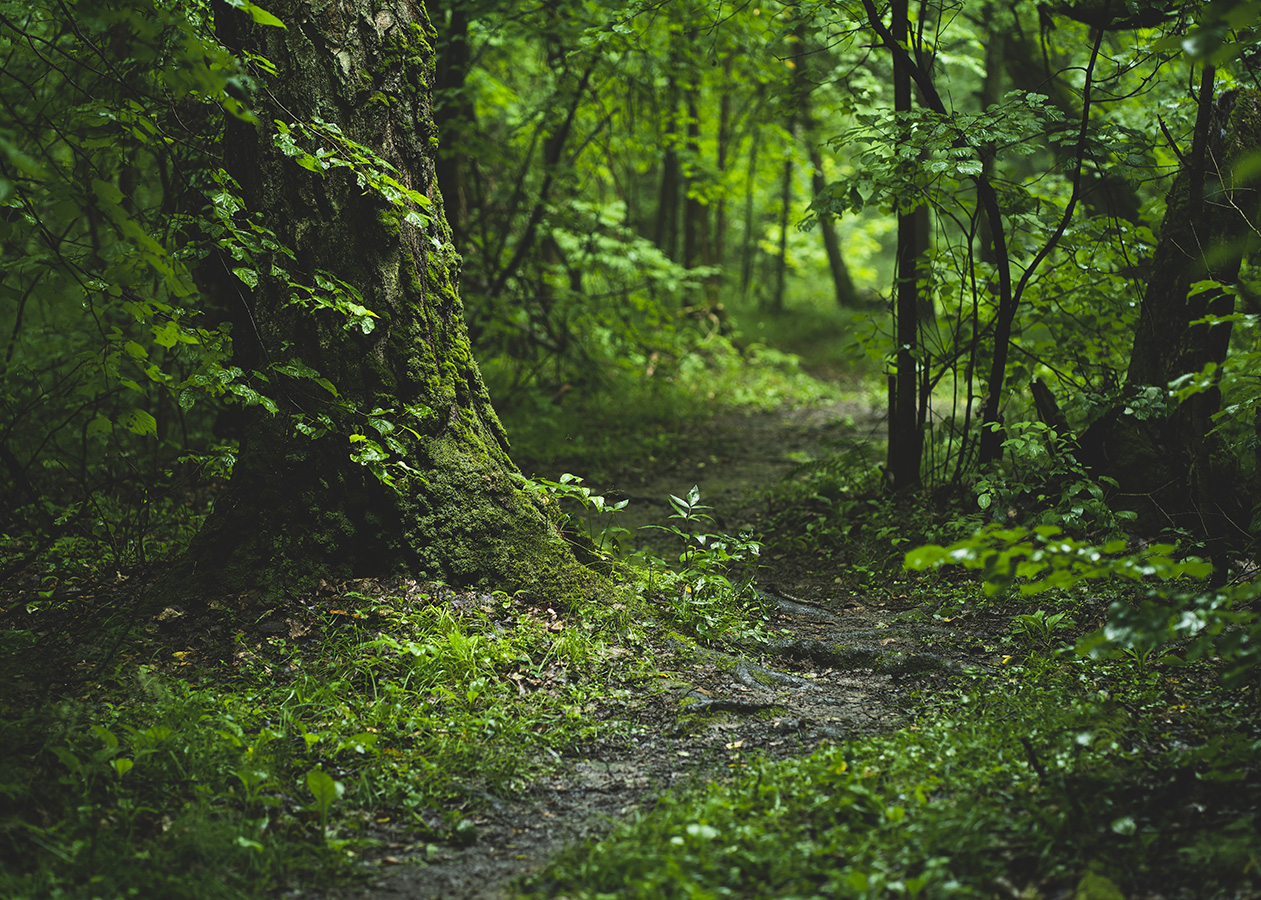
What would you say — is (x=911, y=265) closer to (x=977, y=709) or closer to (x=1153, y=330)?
(x=1153, y=330)

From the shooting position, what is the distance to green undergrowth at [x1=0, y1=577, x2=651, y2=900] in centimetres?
225

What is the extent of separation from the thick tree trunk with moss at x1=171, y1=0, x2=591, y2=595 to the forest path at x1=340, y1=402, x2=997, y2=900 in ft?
2.96

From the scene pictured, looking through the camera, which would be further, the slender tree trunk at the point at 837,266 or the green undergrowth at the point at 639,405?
the slender tree trunk at the point at 837,266

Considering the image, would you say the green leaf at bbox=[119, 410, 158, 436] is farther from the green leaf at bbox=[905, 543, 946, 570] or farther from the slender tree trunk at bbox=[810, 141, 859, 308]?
the slender tree trunk at bbox=[810, 141, 859, 308]

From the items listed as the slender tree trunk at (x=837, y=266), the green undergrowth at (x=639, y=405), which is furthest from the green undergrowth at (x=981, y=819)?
the slender tree trunk at (x=837, y=266)

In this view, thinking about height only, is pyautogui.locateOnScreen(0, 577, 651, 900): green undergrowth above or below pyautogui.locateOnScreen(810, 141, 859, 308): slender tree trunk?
below

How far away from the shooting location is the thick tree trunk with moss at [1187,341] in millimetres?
4086

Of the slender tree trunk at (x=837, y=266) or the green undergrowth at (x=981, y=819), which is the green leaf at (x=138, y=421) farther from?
the slender tree trunk at (x=837, y=266)

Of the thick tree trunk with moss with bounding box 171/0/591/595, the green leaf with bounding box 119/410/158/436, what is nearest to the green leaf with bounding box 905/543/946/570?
the thick tree trunk with moss with bounding box 171/0/591/595

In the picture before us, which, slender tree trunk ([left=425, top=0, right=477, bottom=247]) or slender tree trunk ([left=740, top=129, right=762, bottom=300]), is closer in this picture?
slender tree trunk ([left=425, top=0, right=477, bottom=247])

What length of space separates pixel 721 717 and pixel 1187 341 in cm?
353

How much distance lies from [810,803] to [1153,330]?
3732 millimetres

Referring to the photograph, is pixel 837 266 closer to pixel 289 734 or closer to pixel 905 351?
pixel 905 351

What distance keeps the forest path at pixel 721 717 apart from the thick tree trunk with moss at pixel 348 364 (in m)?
0.90
